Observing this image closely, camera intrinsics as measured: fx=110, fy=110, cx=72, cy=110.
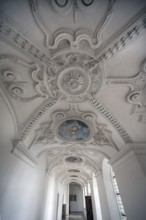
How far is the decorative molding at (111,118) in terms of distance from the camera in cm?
465

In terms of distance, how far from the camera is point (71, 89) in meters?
4.18

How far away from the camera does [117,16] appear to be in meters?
2.78

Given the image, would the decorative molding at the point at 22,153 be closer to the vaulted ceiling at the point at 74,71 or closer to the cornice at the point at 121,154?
the vaulted ceiling at the point at 74,71

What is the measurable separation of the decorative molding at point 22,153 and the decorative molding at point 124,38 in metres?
4.49

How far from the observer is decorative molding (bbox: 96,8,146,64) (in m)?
2.72

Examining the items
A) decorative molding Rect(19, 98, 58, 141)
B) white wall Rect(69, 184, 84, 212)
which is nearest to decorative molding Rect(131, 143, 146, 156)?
decorative molding Rect(19, 98, 58, 141)

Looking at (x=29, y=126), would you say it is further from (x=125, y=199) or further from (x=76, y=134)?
(x=125, y=199)

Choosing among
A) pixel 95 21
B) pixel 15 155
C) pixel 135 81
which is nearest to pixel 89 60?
pixel 95 21

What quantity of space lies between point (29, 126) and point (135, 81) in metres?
4.57

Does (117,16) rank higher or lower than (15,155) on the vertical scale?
higher

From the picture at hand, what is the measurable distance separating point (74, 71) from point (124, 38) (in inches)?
66.0

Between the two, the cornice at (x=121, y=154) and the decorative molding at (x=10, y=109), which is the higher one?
the decorative molding at (x=10, y=109)

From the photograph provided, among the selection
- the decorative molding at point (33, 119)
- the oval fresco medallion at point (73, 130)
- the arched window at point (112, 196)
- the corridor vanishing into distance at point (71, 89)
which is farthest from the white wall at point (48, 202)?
the decorative molding at point (33, 119)

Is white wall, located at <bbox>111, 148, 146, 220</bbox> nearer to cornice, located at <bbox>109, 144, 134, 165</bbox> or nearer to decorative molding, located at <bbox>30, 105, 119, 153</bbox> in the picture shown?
cornice, located at <bbox>109, 144, 134, 165</bbox>
